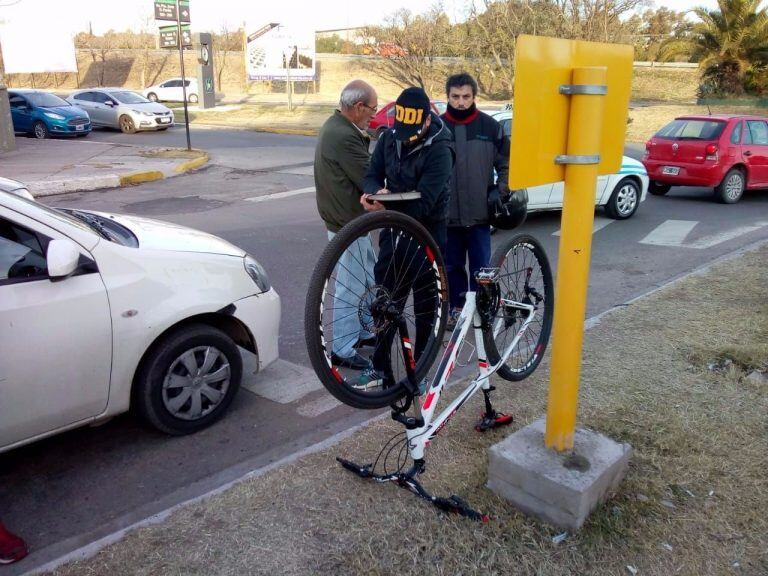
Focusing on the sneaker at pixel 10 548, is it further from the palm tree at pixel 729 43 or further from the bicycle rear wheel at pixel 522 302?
the palm tree at pixel 729 43

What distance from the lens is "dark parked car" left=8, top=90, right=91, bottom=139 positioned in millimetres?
22172

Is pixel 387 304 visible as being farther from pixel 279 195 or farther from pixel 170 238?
pixel 279 195

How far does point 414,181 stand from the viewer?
3.77m

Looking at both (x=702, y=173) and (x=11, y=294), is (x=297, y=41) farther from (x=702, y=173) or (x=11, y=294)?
(x=11, y=294)

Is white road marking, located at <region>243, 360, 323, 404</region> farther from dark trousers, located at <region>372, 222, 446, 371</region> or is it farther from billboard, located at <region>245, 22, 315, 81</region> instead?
billboard, located at <region>245, 22, 315, 81</region>

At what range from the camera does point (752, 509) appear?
3.08 meters

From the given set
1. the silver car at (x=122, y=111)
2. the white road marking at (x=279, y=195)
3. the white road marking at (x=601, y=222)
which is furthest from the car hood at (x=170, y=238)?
the silver car at (x=122, y=111)

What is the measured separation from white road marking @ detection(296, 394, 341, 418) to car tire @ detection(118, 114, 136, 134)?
911 inches

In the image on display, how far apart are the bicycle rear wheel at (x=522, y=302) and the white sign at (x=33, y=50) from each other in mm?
33517

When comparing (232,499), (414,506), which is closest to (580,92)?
(414,506)

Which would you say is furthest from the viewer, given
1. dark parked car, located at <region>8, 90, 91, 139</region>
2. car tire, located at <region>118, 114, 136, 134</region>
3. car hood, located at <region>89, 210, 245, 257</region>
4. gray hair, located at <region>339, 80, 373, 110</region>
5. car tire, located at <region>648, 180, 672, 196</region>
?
car tire, located at <region>118, 114, 136, 134</region>

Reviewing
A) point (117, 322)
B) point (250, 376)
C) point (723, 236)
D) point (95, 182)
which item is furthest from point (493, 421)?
point (95, 182)

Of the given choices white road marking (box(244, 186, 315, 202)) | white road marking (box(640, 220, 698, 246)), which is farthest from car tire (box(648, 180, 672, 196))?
white road marking (box(244, 186, 315, 202))

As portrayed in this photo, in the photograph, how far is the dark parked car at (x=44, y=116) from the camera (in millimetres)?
22172
